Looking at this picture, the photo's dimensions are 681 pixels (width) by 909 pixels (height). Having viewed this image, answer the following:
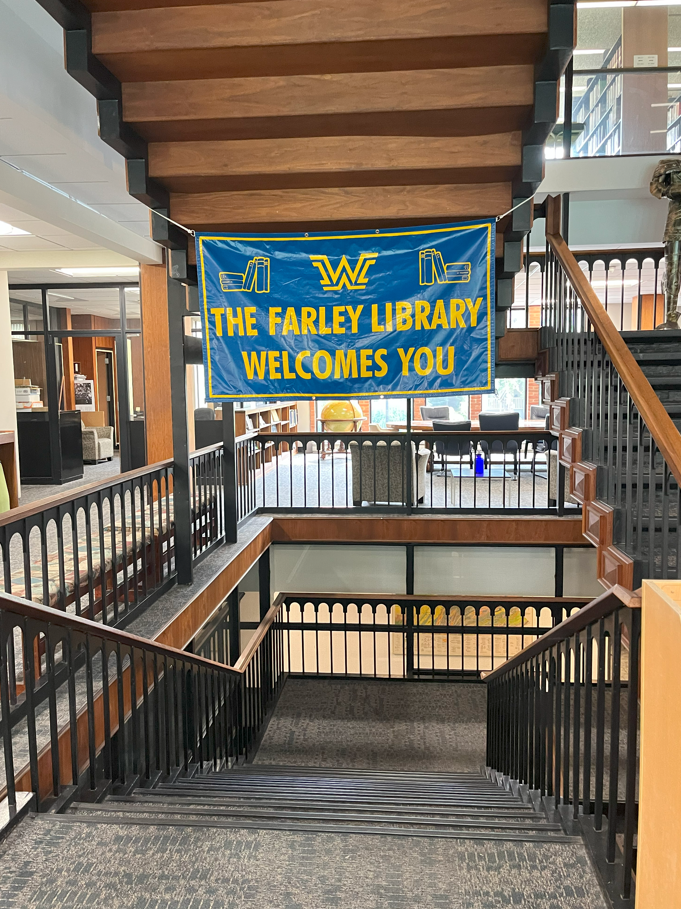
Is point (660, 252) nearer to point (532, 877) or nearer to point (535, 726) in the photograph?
point (535, 726)

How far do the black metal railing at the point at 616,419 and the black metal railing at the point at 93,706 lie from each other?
89.5 inches

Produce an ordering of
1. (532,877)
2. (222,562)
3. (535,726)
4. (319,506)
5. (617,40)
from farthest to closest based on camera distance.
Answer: (319,506) < (617,40) < (222,562) < (535,726) < (532,877)

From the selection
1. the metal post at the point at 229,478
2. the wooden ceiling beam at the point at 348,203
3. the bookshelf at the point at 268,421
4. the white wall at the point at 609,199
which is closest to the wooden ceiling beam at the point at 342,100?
the wooden ceiling beam at the point at 348,203

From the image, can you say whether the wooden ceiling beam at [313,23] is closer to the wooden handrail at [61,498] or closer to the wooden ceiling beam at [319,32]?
the wooden ceiling beam at [319,32]

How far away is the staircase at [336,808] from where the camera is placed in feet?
6.95

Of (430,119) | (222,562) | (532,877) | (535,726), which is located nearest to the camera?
(532,877)

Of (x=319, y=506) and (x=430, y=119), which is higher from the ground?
(x=430, y=119)

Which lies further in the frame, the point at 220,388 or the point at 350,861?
the point at 220,388

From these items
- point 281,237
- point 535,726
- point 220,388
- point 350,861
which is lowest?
point 535,726

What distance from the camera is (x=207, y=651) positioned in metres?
5.53

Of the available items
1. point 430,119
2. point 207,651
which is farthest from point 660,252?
point 207,651

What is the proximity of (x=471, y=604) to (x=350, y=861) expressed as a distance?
505 cm

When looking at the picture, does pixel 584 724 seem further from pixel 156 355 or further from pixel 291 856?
pixel 156 355

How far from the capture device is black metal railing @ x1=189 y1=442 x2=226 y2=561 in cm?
543
